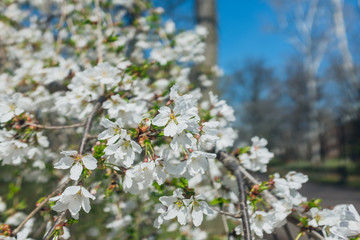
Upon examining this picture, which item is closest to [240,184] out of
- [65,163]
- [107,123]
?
[107,123]

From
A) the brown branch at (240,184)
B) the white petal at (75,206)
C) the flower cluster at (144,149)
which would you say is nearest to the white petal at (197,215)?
the flower cluster at (144,149)

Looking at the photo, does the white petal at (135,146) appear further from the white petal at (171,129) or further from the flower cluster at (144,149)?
the white petal at (171,129)

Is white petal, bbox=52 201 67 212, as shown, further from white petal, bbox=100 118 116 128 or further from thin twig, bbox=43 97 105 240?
white petal, bbox=100 118 116 128

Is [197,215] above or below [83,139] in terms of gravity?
below

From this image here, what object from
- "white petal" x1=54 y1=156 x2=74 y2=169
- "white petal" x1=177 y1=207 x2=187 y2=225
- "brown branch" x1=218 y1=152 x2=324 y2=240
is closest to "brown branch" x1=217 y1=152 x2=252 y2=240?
"brown branch" x1=218 y1=152 x2=324 y2=240

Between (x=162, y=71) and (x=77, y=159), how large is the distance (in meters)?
1.73

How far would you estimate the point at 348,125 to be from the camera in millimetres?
11953

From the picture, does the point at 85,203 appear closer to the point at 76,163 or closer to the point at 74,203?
the point at 74,203

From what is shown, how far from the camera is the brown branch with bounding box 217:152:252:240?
111 cm

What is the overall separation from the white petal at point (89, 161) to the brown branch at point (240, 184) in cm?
66

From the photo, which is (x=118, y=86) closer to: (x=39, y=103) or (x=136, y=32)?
(x=39, y=103)

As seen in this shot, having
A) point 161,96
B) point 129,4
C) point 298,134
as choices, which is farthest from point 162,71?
point 298,134

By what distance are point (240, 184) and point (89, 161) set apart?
70cm

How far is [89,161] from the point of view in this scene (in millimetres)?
1047
